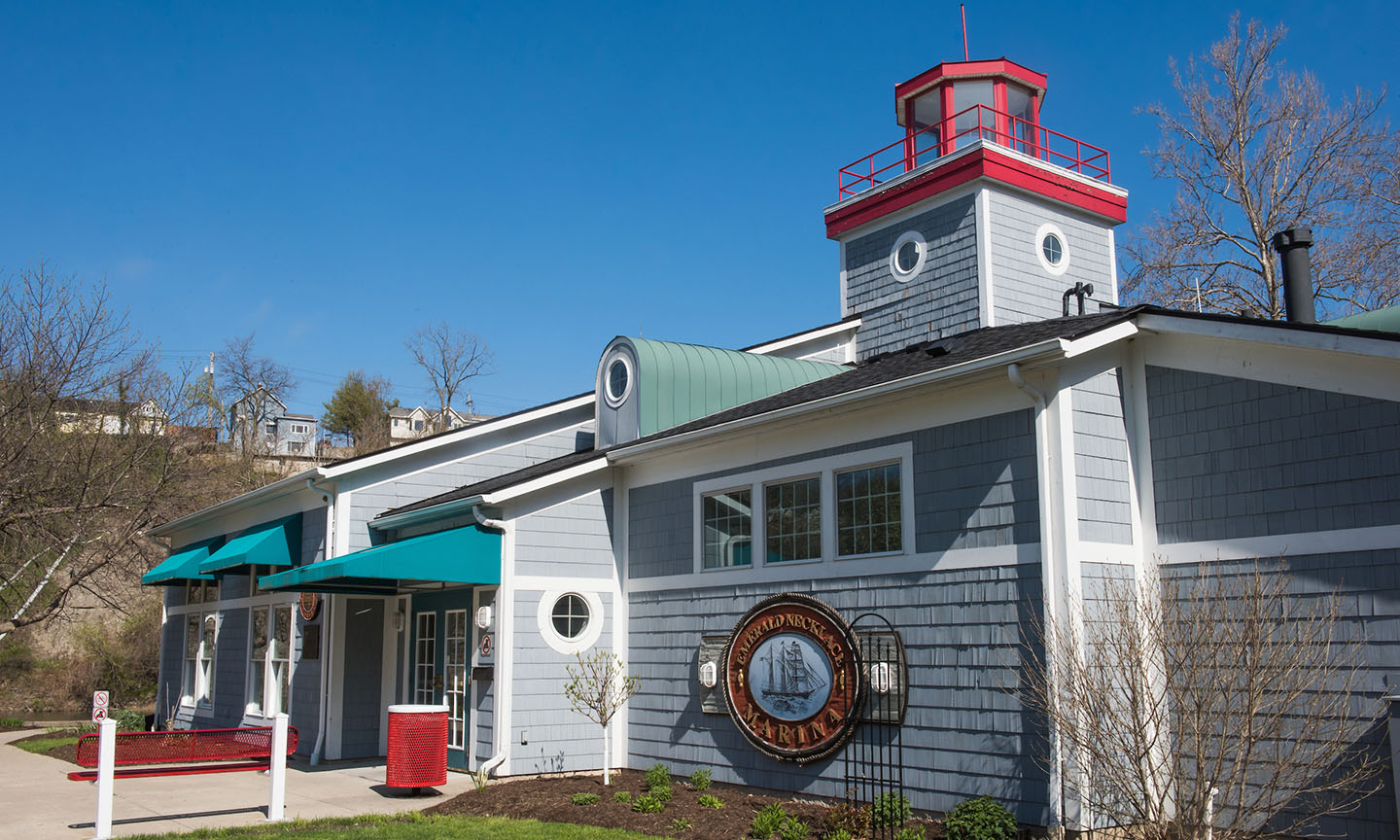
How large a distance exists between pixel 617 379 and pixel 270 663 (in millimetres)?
7172

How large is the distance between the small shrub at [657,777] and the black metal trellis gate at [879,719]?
231cm

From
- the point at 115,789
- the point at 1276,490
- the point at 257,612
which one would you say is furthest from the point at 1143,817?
the point at 257,612

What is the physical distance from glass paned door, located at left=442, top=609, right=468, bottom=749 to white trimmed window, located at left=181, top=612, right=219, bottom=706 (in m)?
7.19

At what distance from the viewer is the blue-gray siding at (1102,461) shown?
8.87 metres

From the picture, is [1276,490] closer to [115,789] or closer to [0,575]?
[115,789]

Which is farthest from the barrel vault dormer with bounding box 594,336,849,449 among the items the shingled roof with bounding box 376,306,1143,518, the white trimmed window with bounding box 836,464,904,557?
the white trimmed window with bounding box 836,464,904,557

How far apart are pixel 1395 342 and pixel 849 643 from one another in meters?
5.09

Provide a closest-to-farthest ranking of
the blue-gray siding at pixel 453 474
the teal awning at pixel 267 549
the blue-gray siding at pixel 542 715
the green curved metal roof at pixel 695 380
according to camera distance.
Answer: the blue-gray siding at pixel 542 715, the green curved metal roof at pixel 695 380, the blue-gray siding at pixel 453 474, the teal awning at pixel 267 549

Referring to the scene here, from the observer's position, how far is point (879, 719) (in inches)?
390

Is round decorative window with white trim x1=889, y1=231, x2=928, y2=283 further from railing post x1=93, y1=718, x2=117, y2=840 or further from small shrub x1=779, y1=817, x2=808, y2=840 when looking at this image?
railing post x1=93, y1=718, x2=117, y2=840

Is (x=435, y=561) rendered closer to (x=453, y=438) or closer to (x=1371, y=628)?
(x=453, y=438)

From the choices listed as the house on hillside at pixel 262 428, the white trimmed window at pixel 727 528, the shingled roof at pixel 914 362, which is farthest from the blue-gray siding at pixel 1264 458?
the house on hillside at pixel 262 428

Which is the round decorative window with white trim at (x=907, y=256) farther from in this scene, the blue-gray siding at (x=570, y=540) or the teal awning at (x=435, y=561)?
the teal awning at (x=435, y=561)

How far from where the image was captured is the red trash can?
1175 centimetres
